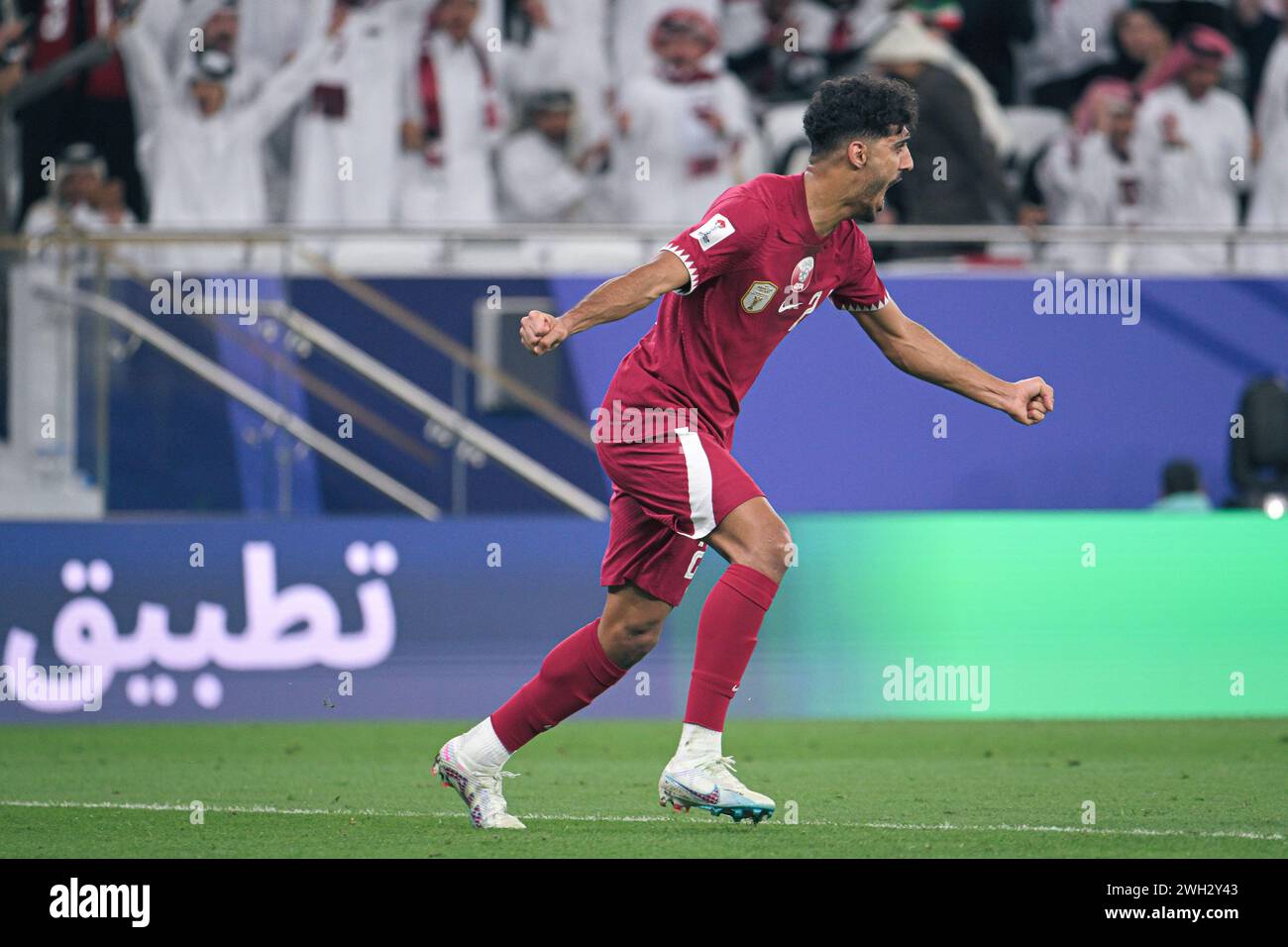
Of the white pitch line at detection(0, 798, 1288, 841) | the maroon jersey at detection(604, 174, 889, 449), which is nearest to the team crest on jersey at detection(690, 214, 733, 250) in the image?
the maroon jersey at detection(604, 174, 889, 449)

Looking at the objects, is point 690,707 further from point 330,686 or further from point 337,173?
point 337,173

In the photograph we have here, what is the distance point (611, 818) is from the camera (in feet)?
21.3

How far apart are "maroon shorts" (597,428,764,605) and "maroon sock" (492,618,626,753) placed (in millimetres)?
219

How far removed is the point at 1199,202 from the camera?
1352cm

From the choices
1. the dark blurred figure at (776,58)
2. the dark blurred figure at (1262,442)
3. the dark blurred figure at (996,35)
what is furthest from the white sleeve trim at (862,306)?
the dark blurred figure at (996,35)

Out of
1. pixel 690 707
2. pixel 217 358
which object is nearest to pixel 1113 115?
pixel 217 358

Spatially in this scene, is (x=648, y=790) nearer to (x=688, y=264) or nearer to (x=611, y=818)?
(x=611, y=818)

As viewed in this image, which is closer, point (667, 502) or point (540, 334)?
point (540, 334)

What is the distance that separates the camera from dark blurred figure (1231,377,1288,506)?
12281 millimetres

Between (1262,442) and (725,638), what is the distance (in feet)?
23.9

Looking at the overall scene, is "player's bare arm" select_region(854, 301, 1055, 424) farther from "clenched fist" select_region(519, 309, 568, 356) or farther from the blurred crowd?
the blurred crowd

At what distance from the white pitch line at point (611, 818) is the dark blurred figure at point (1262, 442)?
21.5 feet

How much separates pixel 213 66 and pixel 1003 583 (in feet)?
20.4

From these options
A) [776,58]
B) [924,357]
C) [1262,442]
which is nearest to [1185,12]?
[776,58]
